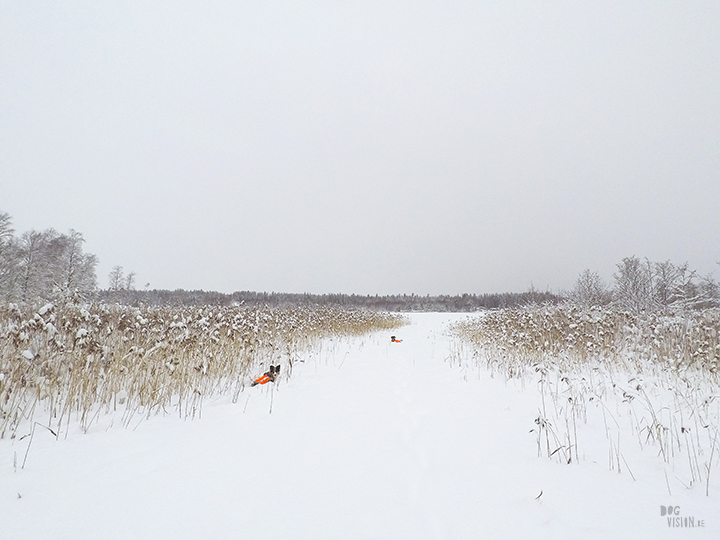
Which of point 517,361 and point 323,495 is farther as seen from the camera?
point 517,361

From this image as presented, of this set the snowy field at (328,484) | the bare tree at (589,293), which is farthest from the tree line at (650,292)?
the snowy field at (328,484)

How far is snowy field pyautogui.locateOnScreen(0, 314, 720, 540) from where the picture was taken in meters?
1.94

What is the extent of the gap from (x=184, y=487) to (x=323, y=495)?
3.57 ft

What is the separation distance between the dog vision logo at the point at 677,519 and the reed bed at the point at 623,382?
37 cm

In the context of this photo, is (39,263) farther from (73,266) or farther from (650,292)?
(650,292)

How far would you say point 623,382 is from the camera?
5.71 metres

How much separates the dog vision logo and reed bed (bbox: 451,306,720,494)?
14.8 inches

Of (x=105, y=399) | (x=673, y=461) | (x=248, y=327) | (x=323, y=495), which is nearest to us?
(x=323, y=495)

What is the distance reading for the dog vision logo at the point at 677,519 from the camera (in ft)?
6.59

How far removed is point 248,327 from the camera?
8.20 meters

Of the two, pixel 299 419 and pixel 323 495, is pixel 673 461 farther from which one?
pixel 299 419

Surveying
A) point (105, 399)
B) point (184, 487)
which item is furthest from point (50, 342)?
point (184, 487)

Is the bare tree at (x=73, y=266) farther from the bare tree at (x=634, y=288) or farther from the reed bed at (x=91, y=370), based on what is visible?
the bare tree at (x=634, y=288)

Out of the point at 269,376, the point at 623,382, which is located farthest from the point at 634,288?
the point at 269,376
